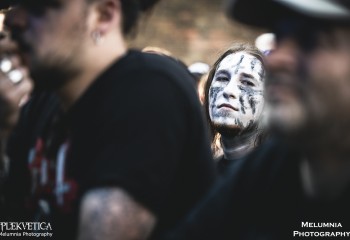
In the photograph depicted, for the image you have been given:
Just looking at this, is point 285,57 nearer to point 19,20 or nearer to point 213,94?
point 19,20

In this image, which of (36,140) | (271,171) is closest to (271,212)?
(271,171)

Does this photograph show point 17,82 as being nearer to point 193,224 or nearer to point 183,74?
point 183,74

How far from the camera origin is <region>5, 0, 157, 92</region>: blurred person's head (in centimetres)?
279

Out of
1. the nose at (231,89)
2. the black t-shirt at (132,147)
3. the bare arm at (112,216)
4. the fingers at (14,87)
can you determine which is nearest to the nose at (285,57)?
the black t-shirt at (132,147)

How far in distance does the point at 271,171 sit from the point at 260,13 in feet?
1.66

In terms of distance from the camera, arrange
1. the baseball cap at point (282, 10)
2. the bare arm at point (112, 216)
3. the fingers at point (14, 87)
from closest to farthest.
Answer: the baseball cap at point (282, 10), the bare arm at point (112, 216), the fingers at point (14, 87)

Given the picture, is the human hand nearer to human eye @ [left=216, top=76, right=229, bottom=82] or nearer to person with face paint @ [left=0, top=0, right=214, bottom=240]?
person with face paint @ [left=0, top=0, right=214, bottom=240]

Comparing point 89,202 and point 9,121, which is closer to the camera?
point 89,202

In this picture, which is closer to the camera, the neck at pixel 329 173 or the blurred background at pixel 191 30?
the neck at pixel 329 173

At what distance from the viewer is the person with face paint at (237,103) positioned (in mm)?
4551

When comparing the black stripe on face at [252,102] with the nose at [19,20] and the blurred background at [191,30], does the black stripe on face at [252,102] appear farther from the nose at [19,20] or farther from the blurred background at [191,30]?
the blurred background at [191,30]

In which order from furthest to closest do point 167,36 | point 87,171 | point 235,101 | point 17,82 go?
point 167,36 < point 235,101 < point 17,82 < point 87,171

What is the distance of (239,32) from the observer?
1430cm

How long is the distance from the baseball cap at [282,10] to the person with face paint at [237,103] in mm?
1956
